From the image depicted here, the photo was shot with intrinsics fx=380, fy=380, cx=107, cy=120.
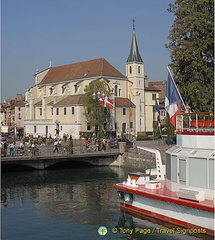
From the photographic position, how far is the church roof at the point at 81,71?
76812 mm

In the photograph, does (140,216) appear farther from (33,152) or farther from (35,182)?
(33,152)

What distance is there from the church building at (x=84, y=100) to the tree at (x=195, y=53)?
1276 inches

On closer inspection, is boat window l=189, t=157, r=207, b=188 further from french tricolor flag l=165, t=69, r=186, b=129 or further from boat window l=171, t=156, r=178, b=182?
french tricolor flag l=165, t=69, r=186, b=129

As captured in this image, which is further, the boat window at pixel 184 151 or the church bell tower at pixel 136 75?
the church bell tower at pixel 136 75

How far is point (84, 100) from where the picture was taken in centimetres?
7112

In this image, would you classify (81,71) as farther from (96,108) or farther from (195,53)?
(195,53)

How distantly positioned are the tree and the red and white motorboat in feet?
56.1

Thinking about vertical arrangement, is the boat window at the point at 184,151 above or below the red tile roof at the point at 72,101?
below

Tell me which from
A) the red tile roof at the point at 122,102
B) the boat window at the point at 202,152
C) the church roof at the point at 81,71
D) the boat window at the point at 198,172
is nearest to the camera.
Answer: the boat window at the point at 198,172

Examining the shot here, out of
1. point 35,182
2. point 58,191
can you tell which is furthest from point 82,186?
point 35,182

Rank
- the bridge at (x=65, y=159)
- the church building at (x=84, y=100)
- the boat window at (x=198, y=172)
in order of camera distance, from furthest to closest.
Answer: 1. the church building at (x=84, y=100)
2. the bridge at (x=65, y=159)
3. the boat window at (x=198, y=172)

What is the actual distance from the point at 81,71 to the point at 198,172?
67.5 metres

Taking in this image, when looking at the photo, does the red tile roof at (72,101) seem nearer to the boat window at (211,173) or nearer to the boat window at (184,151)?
the boat window at (184,151)

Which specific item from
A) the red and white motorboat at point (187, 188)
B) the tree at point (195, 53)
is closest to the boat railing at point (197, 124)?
the red and white motorboat at point (187, 188)
